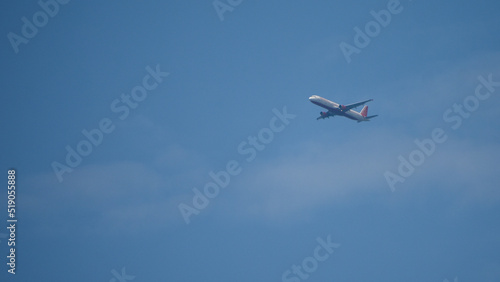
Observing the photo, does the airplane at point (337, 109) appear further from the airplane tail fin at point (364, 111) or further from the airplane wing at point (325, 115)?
the airplane tail fin at point (364, 111)

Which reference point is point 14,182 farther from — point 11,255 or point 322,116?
point 322,116

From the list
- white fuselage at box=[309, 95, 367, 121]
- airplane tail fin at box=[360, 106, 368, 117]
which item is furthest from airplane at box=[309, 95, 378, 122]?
airplane tail fin at box=[360, 106, 368, 117]

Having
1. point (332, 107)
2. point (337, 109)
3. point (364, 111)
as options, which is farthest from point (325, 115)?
point (364, 111)

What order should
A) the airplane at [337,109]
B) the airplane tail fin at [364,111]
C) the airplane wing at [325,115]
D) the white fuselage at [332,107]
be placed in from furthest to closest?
the airplane tail fin at [364,111] → the airplane wing at [325,115] → the airplane at [337,109] → the white fuselage at [332,107]

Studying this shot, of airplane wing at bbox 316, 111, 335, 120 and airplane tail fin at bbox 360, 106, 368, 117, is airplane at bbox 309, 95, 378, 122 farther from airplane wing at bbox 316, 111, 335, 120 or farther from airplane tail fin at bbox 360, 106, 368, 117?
airplane tail fin at bbox 360, 106, 368, 117

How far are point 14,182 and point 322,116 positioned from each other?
59.5 m

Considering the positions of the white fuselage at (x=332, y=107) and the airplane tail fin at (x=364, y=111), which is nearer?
the white fuselage at (x=332, y=107)

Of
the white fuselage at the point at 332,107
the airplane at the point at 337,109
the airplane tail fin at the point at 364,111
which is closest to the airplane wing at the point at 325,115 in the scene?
the airplane at the point at 337,109

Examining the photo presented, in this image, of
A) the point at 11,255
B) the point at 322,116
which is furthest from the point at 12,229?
the point at 322,116

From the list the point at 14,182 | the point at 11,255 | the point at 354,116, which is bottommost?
the point at 11,255

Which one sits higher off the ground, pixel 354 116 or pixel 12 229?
pixel 354 116

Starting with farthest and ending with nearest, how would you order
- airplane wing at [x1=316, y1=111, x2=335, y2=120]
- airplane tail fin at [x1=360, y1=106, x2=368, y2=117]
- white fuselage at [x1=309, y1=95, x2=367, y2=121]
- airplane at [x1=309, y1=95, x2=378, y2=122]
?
1. airplane tail fin at [x1=360, y1=106, x2=368, y2=117]
2. airplane wing at [x1=316, y1=111, x2=335, y2=120]
3. airplane at [x1=309, y1=95, x2=378, y2=122]
4. white fuselage at [x1=309, y1=95, x2=367, y2=121]

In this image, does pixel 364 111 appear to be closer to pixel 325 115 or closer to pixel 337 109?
pixel 325 115

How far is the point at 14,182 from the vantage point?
80.7 m
